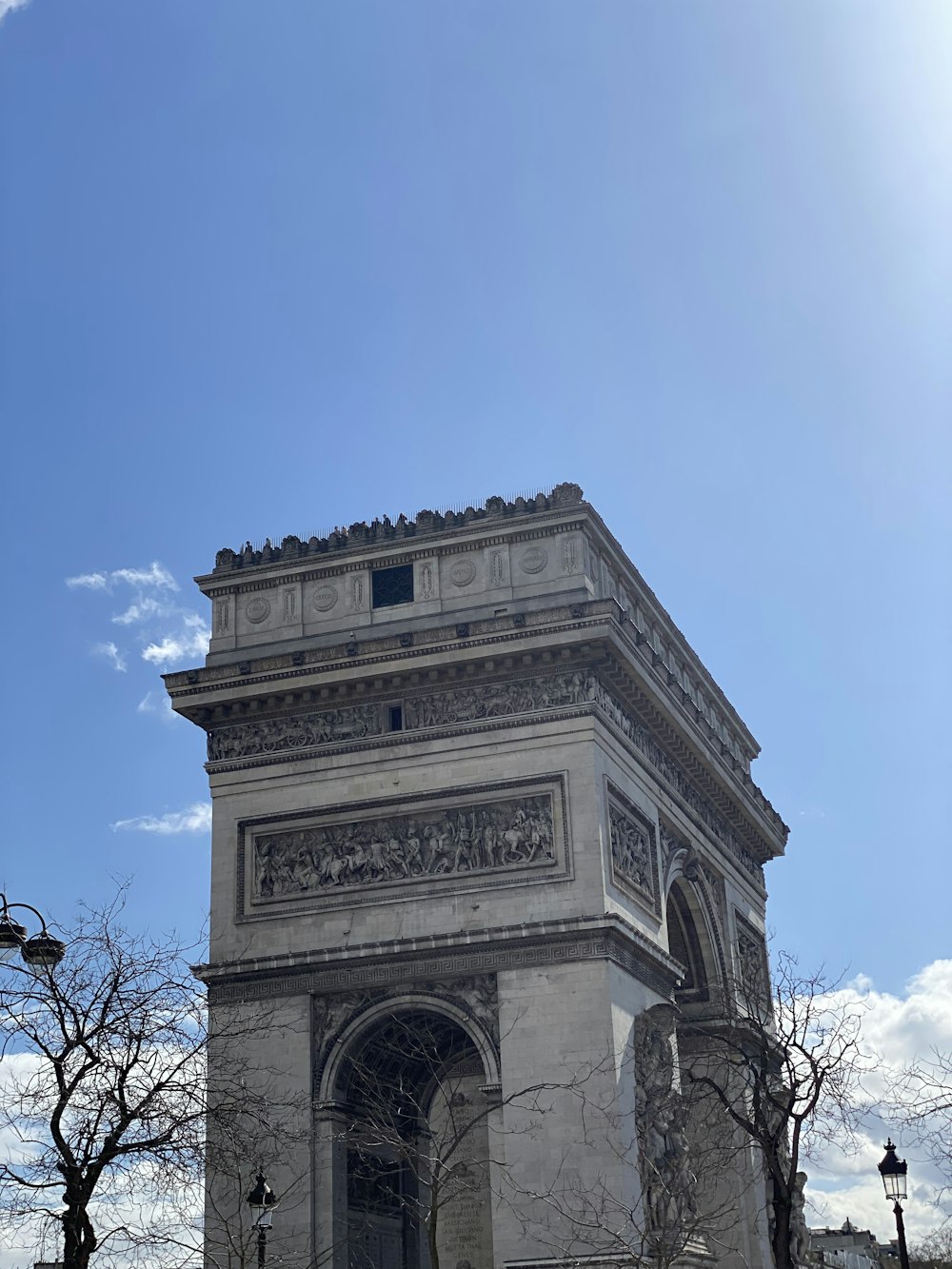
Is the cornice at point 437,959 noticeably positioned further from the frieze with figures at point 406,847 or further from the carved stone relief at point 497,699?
the carved stone relief at point 497,699

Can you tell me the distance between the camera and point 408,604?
3659 centimetres

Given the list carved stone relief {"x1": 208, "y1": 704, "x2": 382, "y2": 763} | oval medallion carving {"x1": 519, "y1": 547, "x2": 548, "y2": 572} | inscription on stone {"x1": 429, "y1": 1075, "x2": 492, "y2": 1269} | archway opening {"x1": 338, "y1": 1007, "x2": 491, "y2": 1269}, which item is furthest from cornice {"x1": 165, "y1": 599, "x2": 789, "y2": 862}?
inscription on stone {"x1": 429, "y1": 1075, "x2": 492, "y2": 1269}

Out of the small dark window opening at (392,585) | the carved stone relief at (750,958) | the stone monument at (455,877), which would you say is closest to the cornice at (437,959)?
the stone monument at (455,877)

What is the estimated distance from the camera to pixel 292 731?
119 ft

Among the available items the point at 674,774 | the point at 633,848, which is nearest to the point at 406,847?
the point at 633,848

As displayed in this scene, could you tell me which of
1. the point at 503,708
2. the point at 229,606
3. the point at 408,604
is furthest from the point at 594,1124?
the point at 229,606

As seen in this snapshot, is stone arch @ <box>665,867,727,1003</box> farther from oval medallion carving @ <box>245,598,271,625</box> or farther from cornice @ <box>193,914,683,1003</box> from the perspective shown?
oval medallion carving @ <box>245,598,271,625</box>

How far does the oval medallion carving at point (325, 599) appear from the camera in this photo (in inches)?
1469

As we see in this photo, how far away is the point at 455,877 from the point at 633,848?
169 inches

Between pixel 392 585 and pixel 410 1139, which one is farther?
pixel 392 585

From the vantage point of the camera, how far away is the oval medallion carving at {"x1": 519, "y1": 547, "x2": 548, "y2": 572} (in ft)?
118

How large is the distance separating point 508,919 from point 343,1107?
495 centimetres

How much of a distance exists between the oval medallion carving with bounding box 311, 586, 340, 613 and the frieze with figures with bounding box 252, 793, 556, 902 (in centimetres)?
499

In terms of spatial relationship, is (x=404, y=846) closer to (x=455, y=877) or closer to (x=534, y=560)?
(x=455, y=877)
